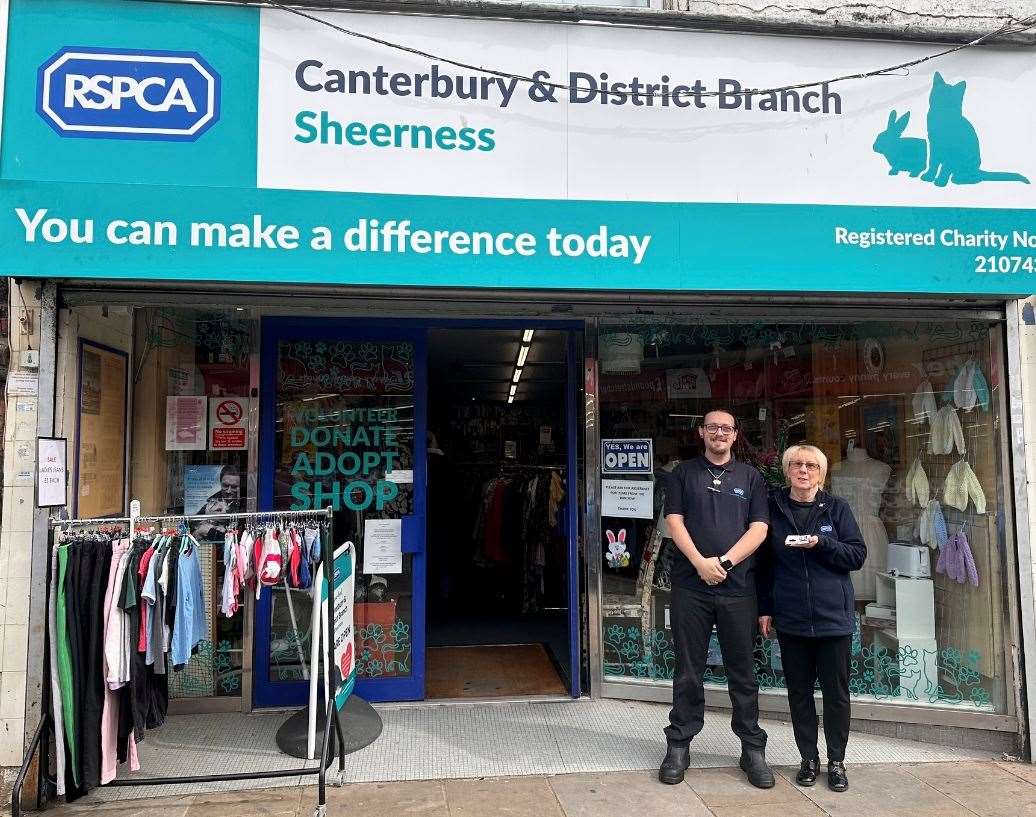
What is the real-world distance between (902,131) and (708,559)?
279cm

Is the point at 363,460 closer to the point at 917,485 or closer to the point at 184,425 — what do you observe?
the point at 184,425

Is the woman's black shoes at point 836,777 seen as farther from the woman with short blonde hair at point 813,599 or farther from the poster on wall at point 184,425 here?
the poster on wall at point 184,425

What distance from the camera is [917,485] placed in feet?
16.5

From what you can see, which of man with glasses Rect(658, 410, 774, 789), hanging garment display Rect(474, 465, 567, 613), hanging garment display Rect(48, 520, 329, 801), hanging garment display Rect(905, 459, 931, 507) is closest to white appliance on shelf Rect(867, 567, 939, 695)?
hanging garment display Rect(905, 459, 931, 507)

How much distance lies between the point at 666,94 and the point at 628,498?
259 cm

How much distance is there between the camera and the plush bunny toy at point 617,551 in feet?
16.9

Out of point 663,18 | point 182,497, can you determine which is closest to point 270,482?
point 182,497

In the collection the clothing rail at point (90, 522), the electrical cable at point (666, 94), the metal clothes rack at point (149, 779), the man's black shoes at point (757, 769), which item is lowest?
the man's black shoes at point (757, 769)

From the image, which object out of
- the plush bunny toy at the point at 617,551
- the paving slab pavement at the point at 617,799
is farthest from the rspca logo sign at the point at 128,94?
the plush bunny toy at the point at 617,551

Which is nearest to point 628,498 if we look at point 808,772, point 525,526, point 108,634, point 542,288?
point 542,288

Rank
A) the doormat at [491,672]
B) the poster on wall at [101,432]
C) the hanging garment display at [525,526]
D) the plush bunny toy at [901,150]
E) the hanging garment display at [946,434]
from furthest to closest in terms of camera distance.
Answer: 1. the hanging garment display at [525,526]
2. the doormat at [491,672]
3. the hanging garment display at [946,434]
4. the plush bunny toy at [901,150]
5. the poster on wall at [101,432]

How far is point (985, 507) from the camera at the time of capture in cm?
470

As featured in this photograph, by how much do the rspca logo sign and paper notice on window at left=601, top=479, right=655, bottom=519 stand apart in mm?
3305

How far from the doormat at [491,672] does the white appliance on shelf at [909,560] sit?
2.41m
